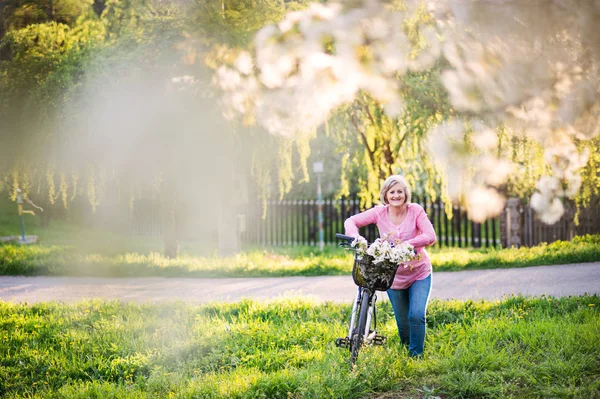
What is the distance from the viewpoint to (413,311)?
4.82m

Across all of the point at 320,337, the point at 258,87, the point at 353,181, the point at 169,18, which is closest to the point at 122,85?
the point at 169,18

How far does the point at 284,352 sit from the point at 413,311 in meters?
1.25

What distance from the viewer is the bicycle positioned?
4.66 m

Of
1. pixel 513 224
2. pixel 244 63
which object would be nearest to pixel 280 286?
pixel 244 63

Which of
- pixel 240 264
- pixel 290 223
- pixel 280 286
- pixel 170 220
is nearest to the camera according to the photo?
pixel 280 286

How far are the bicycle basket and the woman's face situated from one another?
517 mm

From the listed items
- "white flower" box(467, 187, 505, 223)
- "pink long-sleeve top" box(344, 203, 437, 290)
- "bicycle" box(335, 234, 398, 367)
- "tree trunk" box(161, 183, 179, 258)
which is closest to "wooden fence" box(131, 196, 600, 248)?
"white flower" box(467, 187, 505, 223)

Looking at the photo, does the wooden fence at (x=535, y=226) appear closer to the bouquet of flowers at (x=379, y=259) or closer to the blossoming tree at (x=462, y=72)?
the blossoming tree at (x=462, y=72)

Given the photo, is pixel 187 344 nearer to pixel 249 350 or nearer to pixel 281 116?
pixel 249 350

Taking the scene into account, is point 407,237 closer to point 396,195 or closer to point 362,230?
point 396,195

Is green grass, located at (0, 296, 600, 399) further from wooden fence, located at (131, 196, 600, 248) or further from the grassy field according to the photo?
wooden fence, located at (131, 196, 600, 248)

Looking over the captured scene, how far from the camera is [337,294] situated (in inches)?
324

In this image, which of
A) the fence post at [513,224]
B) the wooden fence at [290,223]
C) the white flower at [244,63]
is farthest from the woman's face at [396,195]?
the wooden fence at [290,223]

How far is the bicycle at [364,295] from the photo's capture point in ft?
15.3
